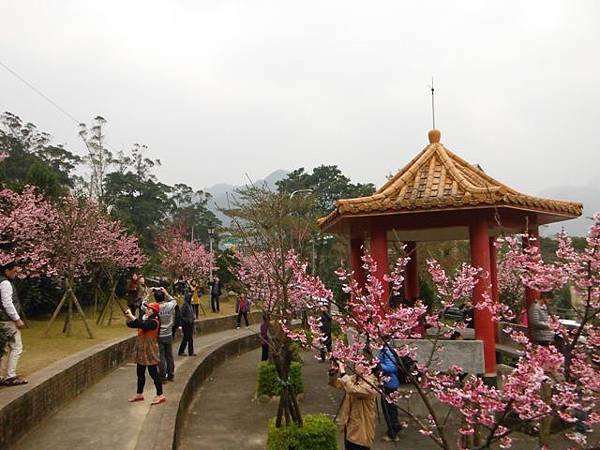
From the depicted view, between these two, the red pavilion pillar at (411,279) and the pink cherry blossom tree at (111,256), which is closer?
the red pavilion pillar at (411,279)

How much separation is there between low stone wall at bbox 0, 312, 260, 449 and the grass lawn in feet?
1.75

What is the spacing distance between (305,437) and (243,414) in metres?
3.47

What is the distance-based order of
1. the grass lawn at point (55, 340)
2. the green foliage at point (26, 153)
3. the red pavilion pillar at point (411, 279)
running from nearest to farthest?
1. the grass lawn at point (55, 340)
2. the red pavilion pillar at point (411, 279)
3. the green foliage at point (26, 153)

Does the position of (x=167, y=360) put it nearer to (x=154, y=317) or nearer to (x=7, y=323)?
(x=154, y=317)

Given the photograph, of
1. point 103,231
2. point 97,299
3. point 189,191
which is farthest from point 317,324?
point 189,191

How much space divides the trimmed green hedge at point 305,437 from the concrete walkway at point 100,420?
1.71 metres

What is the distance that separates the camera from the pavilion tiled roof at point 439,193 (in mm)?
7828

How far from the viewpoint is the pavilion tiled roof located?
25.7 ft

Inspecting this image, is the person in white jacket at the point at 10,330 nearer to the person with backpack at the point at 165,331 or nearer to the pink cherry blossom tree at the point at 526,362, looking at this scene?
the person with backpack at the point at 165,331

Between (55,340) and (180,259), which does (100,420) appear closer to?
(55,340)

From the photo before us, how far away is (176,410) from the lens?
7.23m

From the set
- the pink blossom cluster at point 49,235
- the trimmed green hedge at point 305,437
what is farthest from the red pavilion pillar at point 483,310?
the pink blossom cluster at point 49,235

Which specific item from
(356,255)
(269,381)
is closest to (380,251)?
(356,255)

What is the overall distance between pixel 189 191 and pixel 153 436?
198 ft
